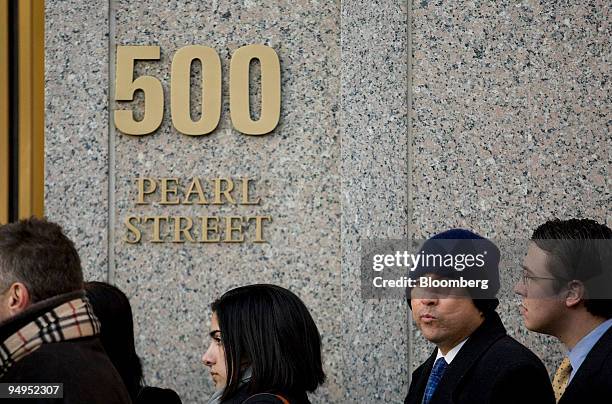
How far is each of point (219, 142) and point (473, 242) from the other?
173 cm

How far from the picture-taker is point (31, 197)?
16.6 feet

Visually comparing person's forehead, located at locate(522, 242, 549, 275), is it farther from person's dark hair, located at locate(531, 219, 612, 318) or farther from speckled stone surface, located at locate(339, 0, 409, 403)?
speckled stone surface, located at locate(339, 0, 409, 403)

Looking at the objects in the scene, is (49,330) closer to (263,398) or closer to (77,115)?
(263,398)

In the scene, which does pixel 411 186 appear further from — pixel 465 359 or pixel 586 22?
pixel 465 359

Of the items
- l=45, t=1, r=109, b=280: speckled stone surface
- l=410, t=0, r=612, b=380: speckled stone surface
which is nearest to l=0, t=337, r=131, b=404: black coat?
l=45, t=1, r=109, b=280: speckled stone surface

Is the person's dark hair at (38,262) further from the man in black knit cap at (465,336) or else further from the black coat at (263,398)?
the man in black knit cap at (465,336)

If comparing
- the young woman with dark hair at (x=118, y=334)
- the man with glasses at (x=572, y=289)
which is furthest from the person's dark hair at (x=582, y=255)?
the young woman with dark hair at (x=118, y=334)

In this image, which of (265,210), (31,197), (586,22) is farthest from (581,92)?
(31,197)

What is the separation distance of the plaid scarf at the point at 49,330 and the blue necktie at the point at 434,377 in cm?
145

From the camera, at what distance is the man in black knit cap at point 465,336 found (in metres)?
3.21

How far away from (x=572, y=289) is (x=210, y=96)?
7.37 ft

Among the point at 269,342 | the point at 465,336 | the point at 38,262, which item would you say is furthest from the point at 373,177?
the point at 38,262

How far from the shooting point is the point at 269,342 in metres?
3.12

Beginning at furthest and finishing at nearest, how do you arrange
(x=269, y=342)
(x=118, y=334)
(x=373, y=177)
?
(x=373, y=177) < (x=118, y=334) < (x=269, y=342)
